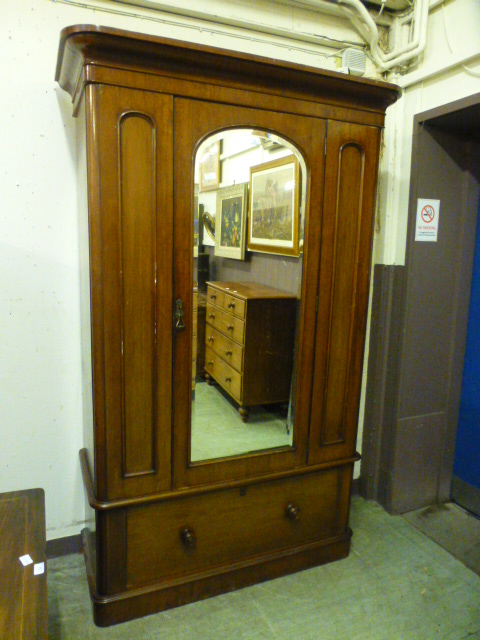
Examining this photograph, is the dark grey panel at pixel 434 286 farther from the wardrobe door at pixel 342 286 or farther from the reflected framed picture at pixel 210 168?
the reflected framed picture at pixel 210 168

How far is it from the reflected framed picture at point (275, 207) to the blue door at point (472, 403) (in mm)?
1173

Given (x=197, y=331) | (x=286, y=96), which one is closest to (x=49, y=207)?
(x=197, y=331)

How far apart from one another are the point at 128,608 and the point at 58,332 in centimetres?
107

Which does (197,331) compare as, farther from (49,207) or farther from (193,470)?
(49,207)

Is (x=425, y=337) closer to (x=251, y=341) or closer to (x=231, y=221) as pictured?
(x=251, y=341)

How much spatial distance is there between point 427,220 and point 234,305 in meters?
1.10

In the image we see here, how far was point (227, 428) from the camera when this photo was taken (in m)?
1.77

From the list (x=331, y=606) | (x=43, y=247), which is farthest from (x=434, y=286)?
(x=43, y=247)

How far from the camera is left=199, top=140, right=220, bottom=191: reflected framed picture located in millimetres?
1560

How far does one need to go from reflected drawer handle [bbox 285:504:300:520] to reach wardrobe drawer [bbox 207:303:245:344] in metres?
0.72

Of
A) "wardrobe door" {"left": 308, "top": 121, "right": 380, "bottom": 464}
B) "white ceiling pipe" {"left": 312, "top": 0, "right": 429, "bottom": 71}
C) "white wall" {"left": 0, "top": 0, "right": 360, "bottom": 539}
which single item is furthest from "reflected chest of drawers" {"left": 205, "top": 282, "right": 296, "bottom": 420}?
"white ceiling pipe" {"left": 312, "top": 0, "right": 429, "bottom": 71}

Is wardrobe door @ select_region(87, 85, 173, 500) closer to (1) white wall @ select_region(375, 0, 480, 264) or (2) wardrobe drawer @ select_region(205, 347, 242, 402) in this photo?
(2) wardrobe drawer @ select_region(205, 347, 242, 402)

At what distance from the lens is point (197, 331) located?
1647 mm

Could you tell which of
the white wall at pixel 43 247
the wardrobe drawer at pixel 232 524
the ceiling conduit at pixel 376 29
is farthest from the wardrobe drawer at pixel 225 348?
the ceiling conduit at pixel 376 29
